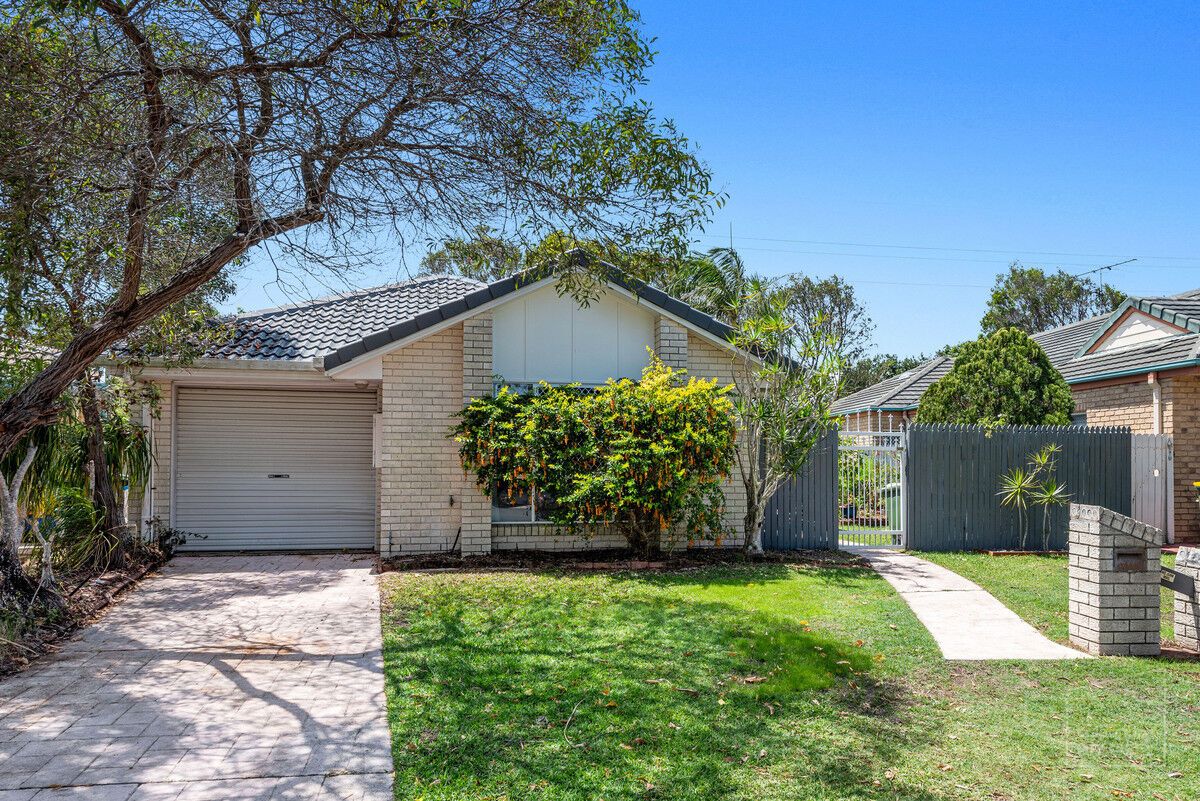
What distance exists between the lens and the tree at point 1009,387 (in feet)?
48.0

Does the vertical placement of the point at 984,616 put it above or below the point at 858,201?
below

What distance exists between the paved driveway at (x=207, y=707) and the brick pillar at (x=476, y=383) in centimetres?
261

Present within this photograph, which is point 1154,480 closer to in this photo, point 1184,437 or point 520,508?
point 1184,437

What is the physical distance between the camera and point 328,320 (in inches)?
532

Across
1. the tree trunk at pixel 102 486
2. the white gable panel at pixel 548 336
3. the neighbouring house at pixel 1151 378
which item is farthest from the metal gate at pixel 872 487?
the tree trunk at pixel 102 486

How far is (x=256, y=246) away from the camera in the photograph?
299 inches

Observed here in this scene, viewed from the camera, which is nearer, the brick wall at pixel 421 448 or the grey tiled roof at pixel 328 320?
the brick wall at pixel 421 448

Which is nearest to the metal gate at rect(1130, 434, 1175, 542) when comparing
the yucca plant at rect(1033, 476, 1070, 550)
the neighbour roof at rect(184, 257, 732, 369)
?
the yucca plant at rect(1033, 476, 1070, 550)

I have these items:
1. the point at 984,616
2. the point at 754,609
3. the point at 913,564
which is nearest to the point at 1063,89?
the point at 913,564

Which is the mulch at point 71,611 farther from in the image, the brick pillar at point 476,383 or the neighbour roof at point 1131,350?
the neighbour roof at point 1131,350

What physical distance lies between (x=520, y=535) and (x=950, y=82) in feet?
34.9

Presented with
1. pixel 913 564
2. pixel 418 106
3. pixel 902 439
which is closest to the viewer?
pixel 418 106

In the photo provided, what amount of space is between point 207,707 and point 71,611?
10.9 ft

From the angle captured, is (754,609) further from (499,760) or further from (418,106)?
(418,106)
